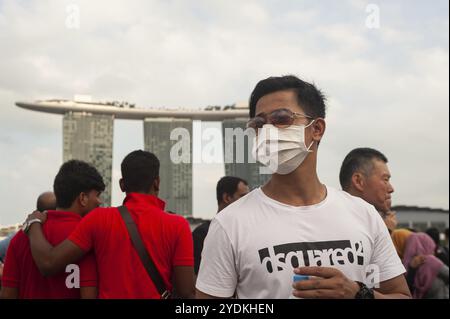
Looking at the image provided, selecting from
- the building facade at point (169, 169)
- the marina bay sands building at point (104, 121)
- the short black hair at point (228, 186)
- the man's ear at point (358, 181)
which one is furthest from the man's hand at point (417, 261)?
the marina bay sands building at point (104, 121)

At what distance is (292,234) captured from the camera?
2150 millimetres

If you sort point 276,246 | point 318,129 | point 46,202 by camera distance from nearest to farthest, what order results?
1. point 276,246
2. point 318,129
3. point 46,202

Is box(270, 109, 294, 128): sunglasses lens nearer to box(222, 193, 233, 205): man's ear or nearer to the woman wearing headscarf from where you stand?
box(222, 193, 233, 205): man's ear

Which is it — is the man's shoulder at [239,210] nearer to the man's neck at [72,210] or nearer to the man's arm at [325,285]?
the man's arm at [325,285]

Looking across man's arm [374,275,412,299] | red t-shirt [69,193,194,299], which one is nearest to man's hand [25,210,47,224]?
red t-shirt [69,193,194,299]

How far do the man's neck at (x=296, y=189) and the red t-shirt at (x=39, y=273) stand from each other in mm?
1286

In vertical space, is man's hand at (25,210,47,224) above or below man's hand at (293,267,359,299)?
above

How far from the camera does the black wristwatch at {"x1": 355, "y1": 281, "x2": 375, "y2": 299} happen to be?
2100 mm

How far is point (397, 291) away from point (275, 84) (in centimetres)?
96

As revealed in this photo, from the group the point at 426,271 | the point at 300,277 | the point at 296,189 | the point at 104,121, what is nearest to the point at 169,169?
the point at 104,121

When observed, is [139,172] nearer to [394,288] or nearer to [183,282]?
[183,282]

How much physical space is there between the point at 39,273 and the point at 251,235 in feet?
5.28

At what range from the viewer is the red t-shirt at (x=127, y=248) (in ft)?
10.1

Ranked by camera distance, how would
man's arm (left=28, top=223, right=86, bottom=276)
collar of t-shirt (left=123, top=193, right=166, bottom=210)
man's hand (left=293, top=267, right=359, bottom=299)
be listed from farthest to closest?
1. collar of t-shirt (left=123, top=193, right=166, bottom=210)
2. man's arm (left=28, top=223, right=86, bottom=276)
3. man's hand (left=293, top=267, right=359, bottom=299)
